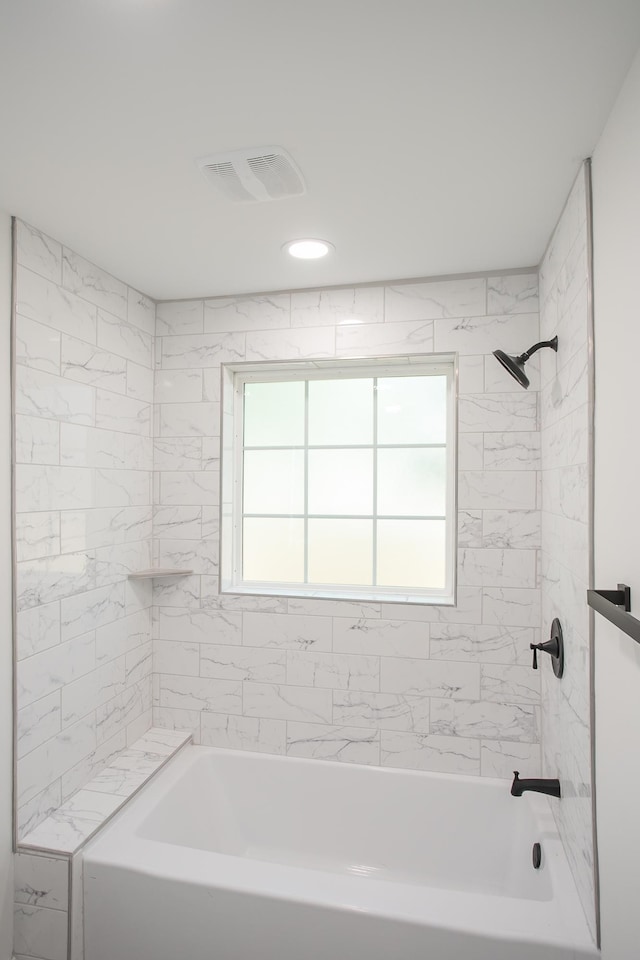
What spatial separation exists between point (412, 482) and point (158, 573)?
125 centimetres

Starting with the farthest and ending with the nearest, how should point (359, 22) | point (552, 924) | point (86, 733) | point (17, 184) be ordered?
point (86, 733) → point (17, 184) → point (552, 924) → point (359, 22)

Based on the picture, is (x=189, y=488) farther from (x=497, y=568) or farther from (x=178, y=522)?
(x=497, y=568)

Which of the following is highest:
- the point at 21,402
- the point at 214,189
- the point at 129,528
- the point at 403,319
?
the point at 214,189

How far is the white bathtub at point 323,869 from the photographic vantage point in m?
1.54

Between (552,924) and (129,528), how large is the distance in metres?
2.03

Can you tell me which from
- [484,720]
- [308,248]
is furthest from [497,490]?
[308,248]

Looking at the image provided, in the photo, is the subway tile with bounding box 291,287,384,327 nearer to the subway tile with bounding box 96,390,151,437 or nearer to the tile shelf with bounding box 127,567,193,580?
the subway tile with bounding box 96,390,151,437

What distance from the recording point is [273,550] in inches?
107

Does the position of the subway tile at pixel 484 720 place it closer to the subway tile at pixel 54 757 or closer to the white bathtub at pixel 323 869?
the white bathtub at pixel 323 869

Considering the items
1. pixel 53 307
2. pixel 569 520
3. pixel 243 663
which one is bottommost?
pixel 243 663

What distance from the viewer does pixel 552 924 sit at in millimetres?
1485

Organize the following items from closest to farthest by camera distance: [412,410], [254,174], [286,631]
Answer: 1. [254,174]
2. [286,631]
3. [412,410]

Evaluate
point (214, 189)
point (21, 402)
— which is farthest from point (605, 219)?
point (21, 402)

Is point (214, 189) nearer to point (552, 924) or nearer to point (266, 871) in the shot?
point (266, 871)
